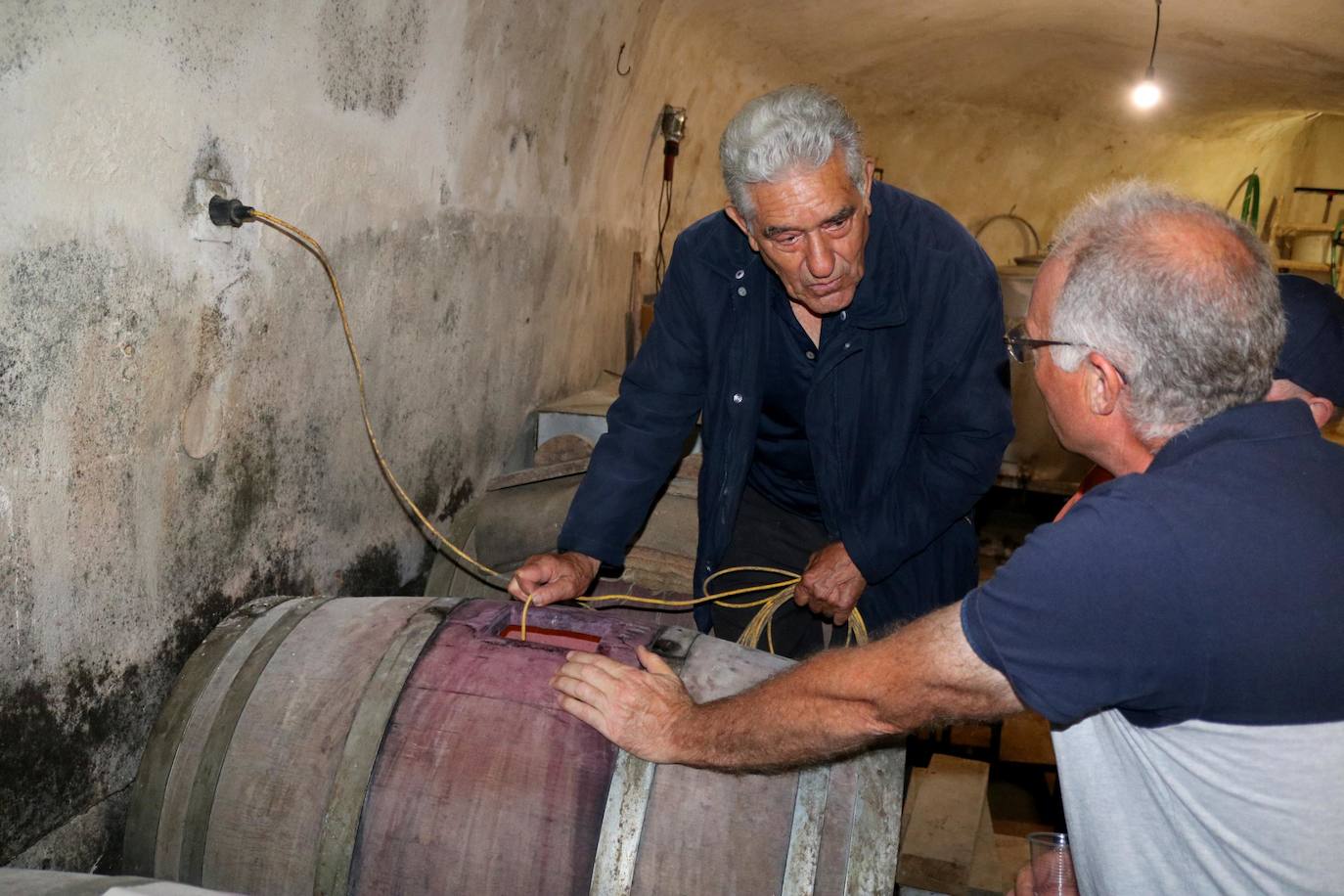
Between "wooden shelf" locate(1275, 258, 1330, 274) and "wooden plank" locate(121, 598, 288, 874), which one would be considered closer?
"wooden plank" locate(121, 598, 288, 874)

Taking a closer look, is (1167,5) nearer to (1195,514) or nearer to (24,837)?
(1195,514)

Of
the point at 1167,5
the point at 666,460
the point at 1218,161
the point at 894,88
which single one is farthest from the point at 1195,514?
the point at 1218,161

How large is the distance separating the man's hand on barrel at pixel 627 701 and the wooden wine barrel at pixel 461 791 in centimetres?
3

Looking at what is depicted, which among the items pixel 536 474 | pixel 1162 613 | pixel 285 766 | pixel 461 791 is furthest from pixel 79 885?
pixel 536 474

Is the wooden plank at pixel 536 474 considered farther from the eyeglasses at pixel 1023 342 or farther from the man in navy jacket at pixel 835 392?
the eyeglasses at pixel 1023 342

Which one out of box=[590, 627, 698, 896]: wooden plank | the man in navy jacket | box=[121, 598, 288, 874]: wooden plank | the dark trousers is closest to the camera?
box=[590, 627, 698, 896]: wooden plank

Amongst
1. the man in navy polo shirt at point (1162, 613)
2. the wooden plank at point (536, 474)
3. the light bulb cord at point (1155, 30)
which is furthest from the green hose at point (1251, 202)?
the man in navy polo shirt at point (1162, 613)

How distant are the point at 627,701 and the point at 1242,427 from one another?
0.97 metres

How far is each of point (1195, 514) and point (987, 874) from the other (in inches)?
77.5

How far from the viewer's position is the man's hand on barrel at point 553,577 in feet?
7.18

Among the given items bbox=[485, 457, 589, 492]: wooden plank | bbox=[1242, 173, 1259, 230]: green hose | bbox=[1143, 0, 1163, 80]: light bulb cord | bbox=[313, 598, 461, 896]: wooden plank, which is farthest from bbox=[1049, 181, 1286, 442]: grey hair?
bbox=[1242, 173, 1259, 230]: green hose

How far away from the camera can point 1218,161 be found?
8.58m

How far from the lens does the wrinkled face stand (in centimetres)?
215

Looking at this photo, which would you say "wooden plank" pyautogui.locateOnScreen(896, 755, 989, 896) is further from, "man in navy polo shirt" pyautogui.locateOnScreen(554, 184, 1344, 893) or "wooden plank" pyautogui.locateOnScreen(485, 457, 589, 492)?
"wooden plank" pyautogui.locateOnScreen(485, 457, 589, 492)
